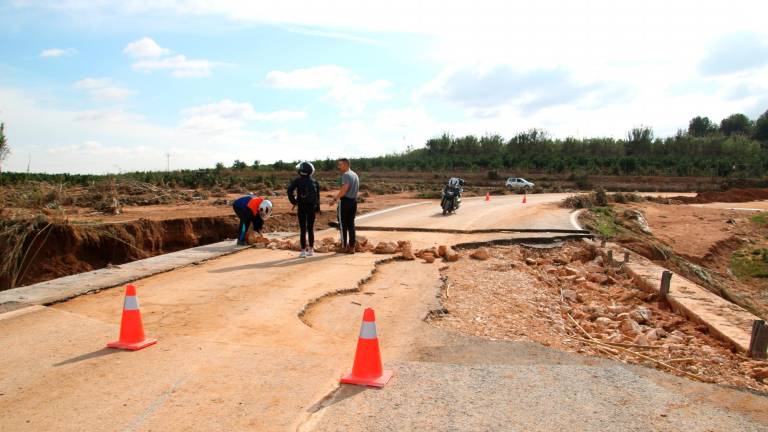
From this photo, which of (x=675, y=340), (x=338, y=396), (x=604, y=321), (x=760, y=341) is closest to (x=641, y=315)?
(x=604, y=321)

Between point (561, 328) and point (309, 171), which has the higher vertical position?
point (309, 171)

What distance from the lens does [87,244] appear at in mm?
13789

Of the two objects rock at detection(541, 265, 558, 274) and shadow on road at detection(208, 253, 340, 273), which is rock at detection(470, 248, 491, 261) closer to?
rock at detection(541, 265, 558, 274)

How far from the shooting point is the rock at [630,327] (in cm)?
755

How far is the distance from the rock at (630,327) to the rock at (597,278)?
266 cm

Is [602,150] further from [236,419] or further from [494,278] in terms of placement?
[236,419]

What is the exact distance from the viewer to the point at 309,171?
11.1 metres

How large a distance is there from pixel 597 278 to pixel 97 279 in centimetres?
859

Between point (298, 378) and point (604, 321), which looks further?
point (604, 321)

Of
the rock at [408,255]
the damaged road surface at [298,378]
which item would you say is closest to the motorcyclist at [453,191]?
the rock at [408,255]

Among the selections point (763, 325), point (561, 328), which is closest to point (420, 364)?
point (561, 328)

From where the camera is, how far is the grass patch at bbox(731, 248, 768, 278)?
61.6ft

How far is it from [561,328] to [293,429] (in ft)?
15.0

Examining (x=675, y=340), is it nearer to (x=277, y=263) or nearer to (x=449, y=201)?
(x=277, y=263)
